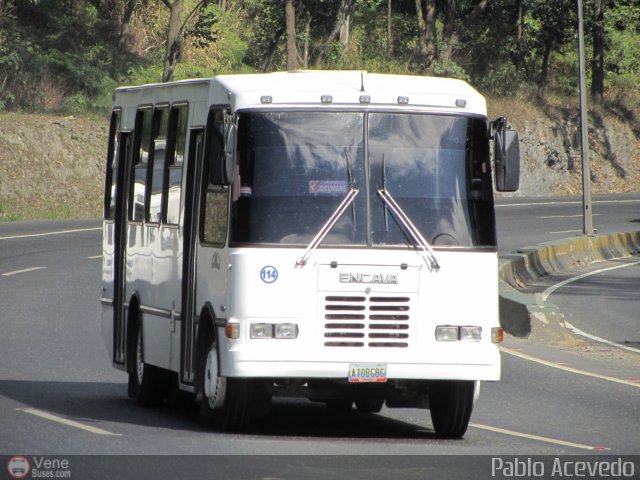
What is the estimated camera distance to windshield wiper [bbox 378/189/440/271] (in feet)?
36.2

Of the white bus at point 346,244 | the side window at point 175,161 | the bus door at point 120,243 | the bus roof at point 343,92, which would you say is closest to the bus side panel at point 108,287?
the bus door at point 120,243

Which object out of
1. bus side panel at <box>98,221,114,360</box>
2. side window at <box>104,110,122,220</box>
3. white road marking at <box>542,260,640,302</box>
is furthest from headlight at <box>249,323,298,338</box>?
white road marking at <box>542,260,640,302</box>

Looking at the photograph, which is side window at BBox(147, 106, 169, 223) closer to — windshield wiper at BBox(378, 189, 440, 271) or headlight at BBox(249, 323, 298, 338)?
headlight at BBox(249, 323, 298, 338)

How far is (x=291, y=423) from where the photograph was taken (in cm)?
1224

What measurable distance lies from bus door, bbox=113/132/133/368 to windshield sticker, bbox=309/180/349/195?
384cm

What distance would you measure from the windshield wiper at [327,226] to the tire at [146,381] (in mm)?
3194

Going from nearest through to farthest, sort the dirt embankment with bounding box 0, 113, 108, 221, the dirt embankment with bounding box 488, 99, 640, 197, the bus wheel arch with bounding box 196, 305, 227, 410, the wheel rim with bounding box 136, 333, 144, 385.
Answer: the bus wheel arch with bounding box 196, 305, 227, 410 < the wheel rim with bounding box 136, 333, 144, 385 < the dirt embankment with bounding box 0, 113, 108, 221 < the dirt embankment with bounding box 488, 99, 640, 197

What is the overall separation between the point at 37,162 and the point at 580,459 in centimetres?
3576

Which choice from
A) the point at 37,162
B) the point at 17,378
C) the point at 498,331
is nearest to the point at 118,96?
the point at 17,378

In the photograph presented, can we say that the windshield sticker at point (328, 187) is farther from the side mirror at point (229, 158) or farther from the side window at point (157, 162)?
the side window at point (157, 162)

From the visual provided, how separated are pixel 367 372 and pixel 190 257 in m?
2.03

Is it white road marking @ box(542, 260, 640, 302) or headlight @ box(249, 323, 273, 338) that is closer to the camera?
headlight @ box(249, 323, 273, 338)

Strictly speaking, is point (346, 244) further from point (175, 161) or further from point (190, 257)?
point (175, 161)

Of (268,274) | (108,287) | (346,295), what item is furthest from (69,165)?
(346,295)
